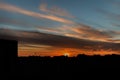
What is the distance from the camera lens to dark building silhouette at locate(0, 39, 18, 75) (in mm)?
25188

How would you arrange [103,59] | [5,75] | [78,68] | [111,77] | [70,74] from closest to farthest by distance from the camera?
[5,75]
[111,77]
[70,74]
[78,68]
[103,59]

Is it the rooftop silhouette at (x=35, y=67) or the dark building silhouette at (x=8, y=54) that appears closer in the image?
the dark building silhouette at (x=8, y=54)

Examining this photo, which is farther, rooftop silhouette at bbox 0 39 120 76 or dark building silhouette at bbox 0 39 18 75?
rooftop silhouette at bbox 0 39 120 76

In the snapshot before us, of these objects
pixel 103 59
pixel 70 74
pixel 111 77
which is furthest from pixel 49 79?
pixel 103 59

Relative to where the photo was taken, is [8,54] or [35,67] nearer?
[8,54]

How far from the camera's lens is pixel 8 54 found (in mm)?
25891

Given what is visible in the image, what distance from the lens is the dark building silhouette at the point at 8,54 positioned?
2519cm

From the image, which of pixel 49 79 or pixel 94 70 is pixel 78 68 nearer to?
pixel 94 70

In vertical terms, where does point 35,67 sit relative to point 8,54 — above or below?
below

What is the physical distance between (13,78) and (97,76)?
13230 mm

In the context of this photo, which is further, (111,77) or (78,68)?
(78,68)

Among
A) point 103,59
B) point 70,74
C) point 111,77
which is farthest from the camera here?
point 103,59

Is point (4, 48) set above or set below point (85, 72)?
above

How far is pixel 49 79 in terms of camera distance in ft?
105
